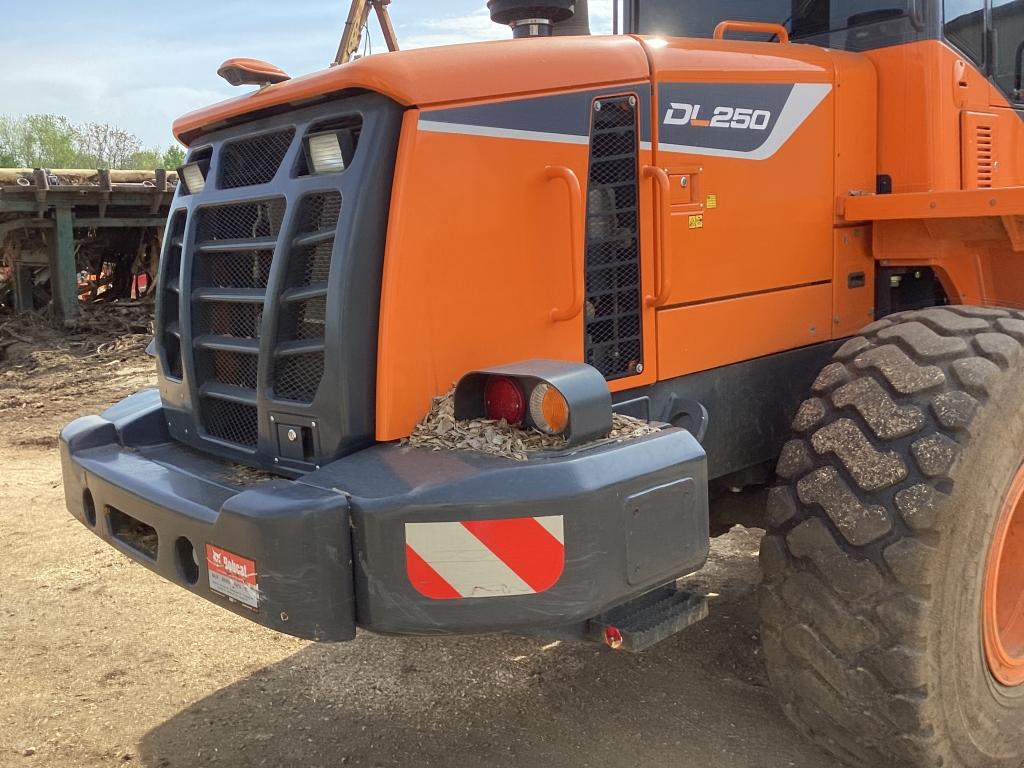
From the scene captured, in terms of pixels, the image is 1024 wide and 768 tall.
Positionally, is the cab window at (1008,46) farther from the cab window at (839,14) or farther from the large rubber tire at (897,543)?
the large rubber tire at (897,543)

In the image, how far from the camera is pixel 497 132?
2.41 m

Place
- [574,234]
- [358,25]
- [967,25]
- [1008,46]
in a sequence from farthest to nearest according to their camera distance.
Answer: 1. [358,25]
2. [1008,46]
3. [967,25]
4. [574,234]

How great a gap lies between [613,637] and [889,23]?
2243 millimetres

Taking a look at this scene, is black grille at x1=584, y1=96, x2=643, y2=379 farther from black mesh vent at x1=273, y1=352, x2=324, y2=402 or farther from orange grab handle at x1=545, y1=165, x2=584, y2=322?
black mesh vent at x1=273, y1=352, x2=324, y2=402

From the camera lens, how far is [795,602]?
8.55 ft

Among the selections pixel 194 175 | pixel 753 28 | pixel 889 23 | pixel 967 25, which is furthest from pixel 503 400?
pixel 967 25

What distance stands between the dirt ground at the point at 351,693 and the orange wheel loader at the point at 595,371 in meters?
0.61

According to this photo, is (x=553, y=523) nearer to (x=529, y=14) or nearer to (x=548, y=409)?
(x=548, y=409)

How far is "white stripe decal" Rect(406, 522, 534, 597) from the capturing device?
6.89ft

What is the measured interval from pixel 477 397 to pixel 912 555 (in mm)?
1159

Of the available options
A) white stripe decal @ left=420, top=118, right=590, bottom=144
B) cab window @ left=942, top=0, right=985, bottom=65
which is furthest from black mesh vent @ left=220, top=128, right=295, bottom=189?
cab window @ left=942, top=0, right=985, bottom=65

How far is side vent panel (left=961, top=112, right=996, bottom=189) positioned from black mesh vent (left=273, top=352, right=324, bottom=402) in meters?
2.32

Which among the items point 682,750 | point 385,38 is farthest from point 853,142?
point 385,38

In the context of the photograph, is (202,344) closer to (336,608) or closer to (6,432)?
(336,608)
